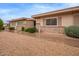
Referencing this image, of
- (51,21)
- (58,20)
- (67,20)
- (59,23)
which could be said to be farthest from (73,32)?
(51,21)

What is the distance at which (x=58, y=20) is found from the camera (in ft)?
58.7

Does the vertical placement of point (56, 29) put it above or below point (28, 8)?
below

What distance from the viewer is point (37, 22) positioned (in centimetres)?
2142

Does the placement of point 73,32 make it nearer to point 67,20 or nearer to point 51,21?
point 67,20

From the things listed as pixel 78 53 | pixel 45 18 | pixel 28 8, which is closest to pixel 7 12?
pixel 28 8

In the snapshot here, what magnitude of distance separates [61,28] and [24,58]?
29.6ft

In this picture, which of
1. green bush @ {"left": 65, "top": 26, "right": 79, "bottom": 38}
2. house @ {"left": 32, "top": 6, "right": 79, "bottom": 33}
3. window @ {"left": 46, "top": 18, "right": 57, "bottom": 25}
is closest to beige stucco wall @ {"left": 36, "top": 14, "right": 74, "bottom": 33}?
house @ {"left": 32, "top": 6, "right": 79, "bottom": 33}

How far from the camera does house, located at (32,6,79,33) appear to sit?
15.6 metres

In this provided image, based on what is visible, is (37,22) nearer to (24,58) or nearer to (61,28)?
(61,28)

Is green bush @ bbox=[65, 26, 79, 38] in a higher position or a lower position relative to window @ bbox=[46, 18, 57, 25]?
lower

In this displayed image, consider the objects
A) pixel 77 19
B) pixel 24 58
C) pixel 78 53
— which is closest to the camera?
pixel 24 58

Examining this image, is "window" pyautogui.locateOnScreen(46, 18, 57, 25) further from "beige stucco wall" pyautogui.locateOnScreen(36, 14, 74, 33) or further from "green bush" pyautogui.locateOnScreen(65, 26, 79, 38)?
"green bush" pyautogui.locateOnScreen(65, 26, 79, 38)

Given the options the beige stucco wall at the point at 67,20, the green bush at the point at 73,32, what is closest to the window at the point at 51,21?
the beige stucco wall at the point at 67,20

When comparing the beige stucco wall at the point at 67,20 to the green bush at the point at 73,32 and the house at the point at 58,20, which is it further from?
the green bush at the point at 73,32
